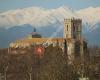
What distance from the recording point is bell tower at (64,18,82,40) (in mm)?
81775

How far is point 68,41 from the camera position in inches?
3041

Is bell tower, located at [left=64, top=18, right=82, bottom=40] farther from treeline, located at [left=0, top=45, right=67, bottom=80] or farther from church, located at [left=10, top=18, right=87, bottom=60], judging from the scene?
treeline, located at [left=0, top=45, right=67, bottom=80]

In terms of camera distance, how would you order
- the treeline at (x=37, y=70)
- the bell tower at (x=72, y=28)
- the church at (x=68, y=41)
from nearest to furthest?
the treeline at (x=37, y=70)
the church at (x=68, y=41)
the bell tower at (x=72, y=28)

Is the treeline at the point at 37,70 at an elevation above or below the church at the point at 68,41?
below

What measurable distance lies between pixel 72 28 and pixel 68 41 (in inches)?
250

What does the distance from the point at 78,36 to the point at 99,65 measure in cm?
3932

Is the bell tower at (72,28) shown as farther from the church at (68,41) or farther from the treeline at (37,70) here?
the treeline at (37,70)

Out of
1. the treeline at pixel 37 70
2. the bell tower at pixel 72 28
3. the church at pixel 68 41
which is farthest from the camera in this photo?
the bell tower at pixel 72 28

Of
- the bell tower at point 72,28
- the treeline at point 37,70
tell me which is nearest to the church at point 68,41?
the bell tower at point 72,28

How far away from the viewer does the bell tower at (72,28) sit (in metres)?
81.8

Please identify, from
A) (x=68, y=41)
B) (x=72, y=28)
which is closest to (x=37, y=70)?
(x=68, y=41)

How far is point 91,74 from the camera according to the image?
35812 mm

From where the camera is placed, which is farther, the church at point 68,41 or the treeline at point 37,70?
the church at point 68,41

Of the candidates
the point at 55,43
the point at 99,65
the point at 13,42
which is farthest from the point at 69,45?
the point at 99,65
